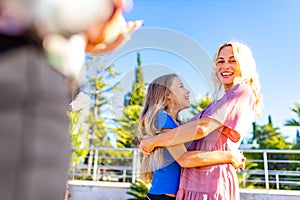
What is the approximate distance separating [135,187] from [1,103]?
5625 millimetres

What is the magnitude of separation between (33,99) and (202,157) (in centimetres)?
60

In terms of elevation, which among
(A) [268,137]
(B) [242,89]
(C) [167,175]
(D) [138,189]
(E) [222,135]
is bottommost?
(D) [138,189]

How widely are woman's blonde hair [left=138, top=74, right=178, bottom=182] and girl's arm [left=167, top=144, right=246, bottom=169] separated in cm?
11

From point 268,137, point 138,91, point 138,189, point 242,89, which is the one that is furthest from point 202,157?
point 268,137

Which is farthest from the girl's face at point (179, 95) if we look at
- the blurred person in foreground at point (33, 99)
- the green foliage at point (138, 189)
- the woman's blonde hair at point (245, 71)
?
the green foliage at point (138, 189)

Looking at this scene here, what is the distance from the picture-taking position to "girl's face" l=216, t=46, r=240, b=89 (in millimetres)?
891

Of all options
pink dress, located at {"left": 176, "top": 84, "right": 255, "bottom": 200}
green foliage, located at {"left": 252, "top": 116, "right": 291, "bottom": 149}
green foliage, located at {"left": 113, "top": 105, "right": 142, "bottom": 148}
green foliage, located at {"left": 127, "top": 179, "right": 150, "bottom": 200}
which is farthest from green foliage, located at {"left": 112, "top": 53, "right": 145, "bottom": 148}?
green foliage, located at {"left": 252, "top": 116, "right": 291, "bottom": 149}

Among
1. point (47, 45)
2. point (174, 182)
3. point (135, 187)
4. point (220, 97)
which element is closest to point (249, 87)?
point (220, 97)

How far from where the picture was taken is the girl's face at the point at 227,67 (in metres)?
0.89

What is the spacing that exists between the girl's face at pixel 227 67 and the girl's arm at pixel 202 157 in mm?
196

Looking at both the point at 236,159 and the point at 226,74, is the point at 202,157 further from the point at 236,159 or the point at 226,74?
the point at 226,74

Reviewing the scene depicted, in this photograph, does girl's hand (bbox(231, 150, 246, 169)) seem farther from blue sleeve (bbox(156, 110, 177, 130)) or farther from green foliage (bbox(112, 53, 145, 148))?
green foliage (bbox(112, 53, 145, 148))

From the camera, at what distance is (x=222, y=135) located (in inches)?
32.9

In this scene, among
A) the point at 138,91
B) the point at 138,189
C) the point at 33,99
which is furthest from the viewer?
the point at 138,189
